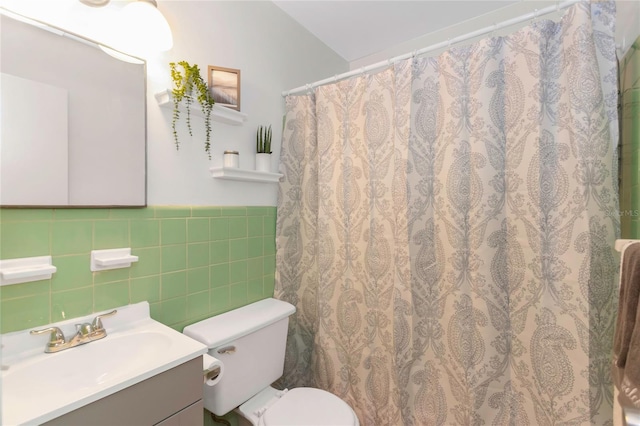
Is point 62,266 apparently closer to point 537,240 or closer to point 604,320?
point 537,240

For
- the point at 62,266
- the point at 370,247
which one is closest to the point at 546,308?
the point at 370,247

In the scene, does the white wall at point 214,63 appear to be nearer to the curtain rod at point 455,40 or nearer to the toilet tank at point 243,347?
the curtain rod at point 455,40

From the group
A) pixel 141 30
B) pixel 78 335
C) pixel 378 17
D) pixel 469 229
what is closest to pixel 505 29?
pixel 378 17

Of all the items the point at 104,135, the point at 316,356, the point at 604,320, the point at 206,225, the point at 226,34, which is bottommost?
the point at 316,356

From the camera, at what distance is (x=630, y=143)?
1055 millimetres

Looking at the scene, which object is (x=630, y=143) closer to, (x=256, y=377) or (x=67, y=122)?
(x=256, y=377)

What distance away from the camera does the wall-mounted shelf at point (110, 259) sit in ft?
3.40

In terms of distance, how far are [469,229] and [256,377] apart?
119cm

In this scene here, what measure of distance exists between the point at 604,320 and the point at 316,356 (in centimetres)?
135

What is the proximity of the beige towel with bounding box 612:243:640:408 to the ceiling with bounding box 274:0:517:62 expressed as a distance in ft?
5.39

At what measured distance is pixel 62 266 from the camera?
975mm

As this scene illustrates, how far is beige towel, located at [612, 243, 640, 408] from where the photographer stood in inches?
27.9

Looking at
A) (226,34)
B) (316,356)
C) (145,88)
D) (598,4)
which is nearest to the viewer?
(598,4)

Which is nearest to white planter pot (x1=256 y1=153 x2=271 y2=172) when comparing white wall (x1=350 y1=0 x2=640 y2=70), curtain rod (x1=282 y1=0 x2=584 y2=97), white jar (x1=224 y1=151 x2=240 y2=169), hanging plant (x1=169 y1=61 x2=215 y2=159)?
white jar (x1=224 y1=151 x2=240 y2=169)
